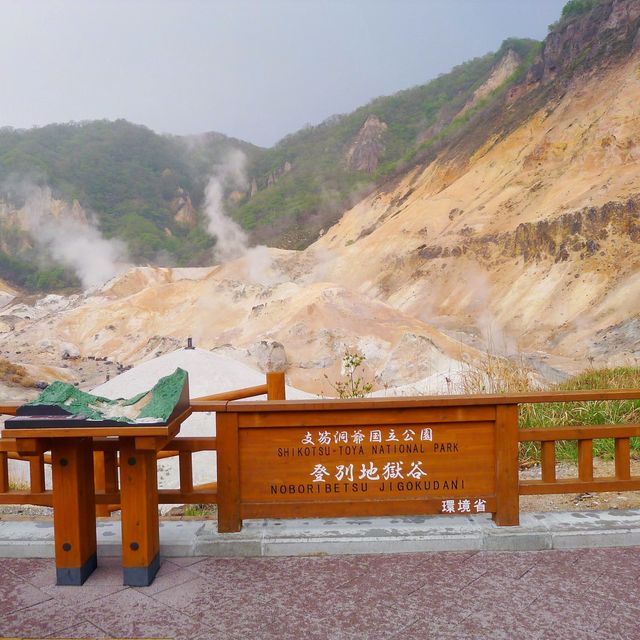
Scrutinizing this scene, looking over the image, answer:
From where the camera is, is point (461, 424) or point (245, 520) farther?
point (245, 520)

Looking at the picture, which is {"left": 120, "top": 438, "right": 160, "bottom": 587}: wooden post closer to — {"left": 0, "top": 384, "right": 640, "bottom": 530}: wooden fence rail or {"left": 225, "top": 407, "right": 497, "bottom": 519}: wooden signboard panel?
{"left": 0, "top": 384, "right": 640, "bottom": 530}: wooden fence rail

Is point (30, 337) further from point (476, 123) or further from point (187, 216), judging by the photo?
point (187, 216)

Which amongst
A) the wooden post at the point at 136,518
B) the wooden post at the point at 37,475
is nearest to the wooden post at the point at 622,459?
the wooden post at the point at 136,518

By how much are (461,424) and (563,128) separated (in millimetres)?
28345

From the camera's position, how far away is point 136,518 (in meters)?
3.26

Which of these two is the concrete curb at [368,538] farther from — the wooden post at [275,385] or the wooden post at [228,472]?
the wooden post at [275,385]

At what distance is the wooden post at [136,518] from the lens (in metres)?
3.23

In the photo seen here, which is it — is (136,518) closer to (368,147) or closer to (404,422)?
(404,422)

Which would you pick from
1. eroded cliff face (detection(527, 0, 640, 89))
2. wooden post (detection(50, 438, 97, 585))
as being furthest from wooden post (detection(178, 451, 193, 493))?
eroded cliff face (detection(527, 0, 640, 89))

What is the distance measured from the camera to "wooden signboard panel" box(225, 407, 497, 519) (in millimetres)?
3691

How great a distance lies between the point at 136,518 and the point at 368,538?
3.89 ft

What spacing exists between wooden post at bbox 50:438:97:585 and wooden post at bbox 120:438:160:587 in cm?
22

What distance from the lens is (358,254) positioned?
33938mm

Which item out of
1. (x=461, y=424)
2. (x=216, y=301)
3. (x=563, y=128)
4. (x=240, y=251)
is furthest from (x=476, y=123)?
(x=461, y=424)
